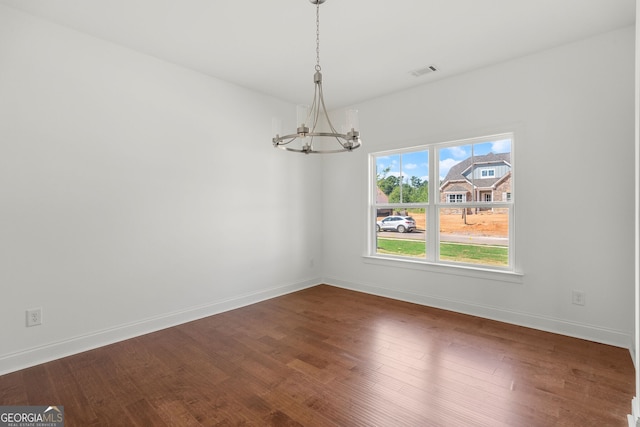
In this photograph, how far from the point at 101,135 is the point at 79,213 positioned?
742 millimetres

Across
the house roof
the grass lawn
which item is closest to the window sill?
the grass lawn

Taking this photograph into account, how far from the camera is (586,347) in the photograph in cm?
275

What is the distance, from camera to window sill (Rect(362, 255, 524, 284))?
336cm

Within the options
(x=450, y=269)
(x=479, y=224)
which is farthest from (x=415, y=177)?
(x=450, y=269)

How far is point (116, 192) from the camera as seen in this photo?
296 cm

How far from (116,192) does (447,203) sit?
367cm

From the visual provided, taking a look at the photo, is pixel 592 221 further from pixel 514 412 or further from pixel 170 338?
pixel 170 338

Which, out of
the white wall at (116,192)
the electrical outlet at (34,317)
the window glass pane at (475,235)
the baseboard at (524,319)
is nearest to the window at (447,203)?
the window glass pane at (475,235)

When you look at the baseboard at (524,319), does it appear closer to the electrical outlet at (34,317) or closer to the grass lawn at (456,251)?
the grass lawn at (456,251)

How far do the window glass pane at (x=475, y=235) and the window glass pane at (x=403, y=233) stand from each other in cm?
28

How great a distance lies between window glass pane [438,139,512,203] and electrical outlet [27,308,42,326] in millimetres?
4237

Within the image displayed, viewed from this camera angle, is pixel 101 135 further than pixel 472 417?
Yes

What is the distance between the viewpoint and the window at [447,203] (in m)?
3.50

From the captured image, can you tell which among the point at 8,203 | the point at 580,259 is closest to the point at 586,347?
the point at 580,259
